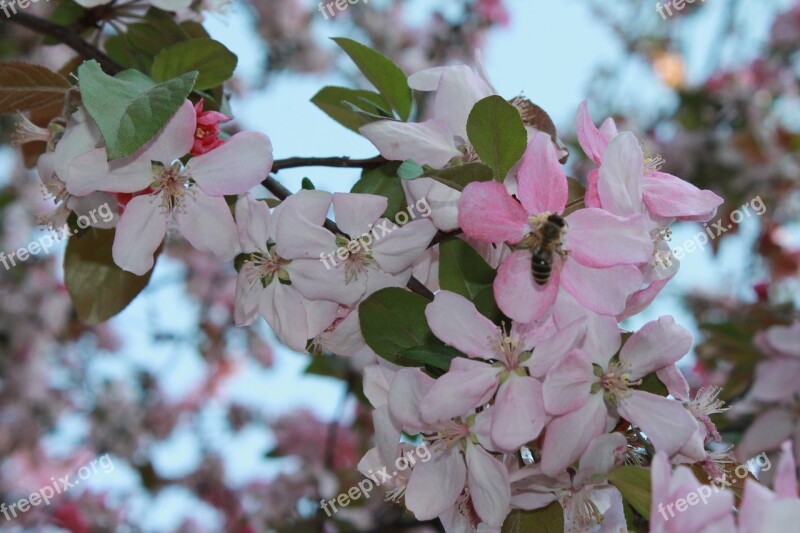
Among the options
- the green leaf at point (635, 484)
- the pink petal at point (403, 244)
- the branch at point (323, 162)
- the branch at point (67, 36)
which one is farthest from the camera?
the branch at point (67, 36)

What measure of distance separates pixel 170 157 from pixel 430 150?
0.25 m

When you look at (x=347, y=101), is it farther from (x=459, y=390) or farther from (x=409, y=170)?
(x=459, y=390)

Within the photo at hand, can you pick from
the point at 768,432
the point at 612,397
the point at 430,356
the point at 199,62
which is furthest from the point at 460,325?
the point at 768,432

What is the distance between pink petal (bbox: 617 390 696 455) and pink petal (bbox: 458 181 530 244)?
0.59 feet

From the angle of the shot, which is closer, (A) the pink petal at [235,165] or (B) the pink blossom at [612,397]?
(B) the pink blossom at [612,397]

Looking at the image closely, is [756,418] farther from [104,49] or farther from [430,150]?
[104,49]

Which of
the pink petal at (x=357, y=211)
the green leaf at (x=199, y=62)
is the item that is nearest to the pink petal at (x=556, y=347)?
the pink petal at (x=357, y=211)

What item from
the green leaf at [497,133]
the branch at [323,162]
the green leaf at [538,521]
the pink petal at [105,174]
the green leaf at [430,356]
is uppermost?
the green leaf at [497,133]

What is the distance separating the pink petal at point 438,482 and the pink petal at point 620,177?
10.3 inches

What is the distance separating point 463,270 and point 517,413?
161 millimetres

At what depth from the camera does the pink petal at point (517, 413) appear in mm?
663

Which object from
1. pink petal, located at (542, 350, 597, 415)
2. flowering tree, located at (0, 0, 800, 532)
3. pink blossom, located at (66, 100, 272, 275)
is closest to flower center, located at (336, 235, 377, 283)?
flowering tree, located at (0, 0, 800, 532)

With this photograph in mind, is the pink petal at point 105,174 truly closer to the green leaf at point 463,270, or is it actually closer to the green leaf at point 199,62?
the green leaf at point 199,62

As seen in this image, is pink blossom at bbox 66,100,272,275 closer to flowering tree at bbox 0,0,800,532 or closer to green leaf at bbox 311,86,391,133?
flowering tree at bbox 0,0,800,532
